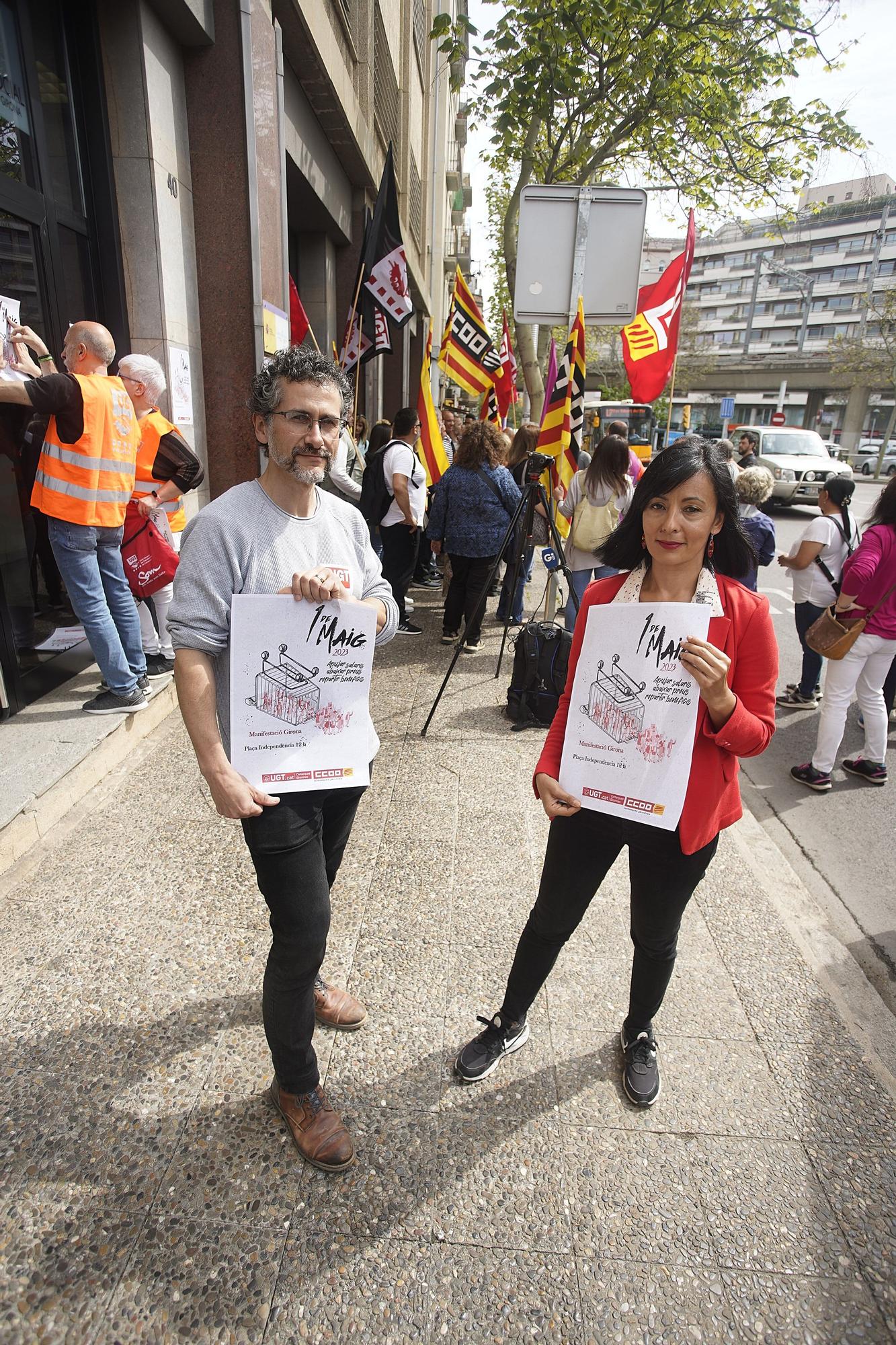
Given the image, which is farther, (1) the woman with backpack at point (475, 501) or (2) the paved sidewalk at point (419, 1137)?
(1) the woman with backpack at point (475, 501)

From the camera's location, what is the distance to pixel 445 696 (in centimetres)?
566

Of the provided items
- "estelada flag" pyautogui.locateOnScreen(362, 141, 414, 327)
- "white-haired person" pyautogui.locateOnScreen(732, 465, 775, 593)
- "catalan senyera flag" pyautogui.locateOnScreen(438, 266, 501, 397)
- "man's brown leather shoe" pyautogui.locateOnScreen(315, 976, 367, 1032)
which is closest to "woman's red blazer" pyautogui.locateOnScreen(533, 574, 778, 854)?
"man's brown leather shoe" pyautogui.locateOnScreen(315, 976, 367, 1032)

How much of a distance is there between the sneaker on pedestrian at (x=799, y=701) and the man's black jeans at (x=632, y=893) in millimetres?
4377

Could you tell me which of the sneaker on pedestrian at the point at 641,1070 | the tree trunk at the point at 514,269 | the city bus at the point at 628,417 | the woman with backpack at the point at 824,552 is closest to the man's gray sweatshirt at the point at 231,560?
the sneaker on pedestrian at the point at 641,1070

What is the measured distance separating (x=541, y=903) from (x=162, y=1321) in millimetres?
1305

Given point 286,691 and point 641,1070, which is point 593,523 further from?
point 286,691

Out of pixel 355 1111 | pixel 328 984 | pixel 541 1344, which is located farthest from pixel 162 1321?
pixel 328 984

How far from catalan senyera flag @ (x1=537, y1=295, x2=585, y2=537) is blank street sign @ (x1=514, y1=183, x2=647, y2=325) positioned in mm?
388

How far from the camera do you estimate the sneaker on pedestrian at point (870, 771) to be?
4797mm

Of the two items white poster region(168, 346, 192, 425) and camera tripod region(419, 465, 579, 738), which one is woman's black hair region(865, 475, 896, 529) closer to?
camera tripod region(419, 465, 579, 738)

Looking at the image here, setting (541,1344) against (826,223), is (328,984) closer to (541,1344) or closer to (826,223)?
(541,1344)

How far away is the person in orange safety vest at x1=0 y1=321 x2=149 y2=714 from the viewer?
3744 mm

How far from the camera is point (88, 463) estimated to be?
3850 mm

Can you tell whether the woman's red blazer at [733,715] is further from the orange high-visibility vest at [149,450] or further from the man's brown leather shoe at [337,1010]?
the orange high-visibility vest at [149,450]
